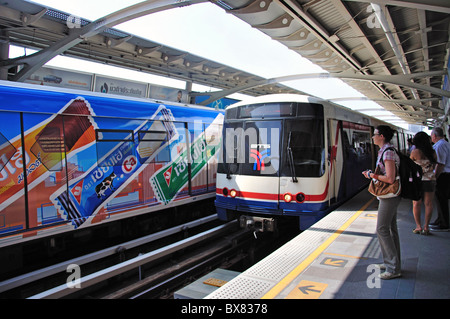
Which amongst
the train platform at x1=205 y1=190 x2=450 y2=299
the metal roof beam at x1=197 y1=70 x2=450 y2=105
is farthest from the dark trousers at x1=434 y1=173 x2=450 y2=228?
the metal roof beam at x1=197 y1=70 x2=450 y2=105

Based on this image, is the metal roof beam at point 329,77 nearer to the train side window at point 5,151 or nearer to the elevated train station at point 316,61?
the elevated train station at point 316,61

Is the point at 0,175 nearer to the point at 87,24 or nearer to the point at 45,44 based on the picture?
the point at 87,24

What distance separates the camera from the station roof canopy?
25.5 ft

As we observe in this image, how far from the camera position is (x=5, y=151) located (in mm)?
5020

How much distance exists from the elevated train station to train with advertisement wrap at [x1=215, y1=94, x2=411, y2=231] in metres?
0.64

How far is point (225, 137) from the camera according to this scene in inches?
289

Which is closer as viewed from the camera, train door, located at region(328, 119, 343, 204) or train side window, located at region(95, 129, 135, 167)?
train side window, located at region(95, 129, 135, 167)

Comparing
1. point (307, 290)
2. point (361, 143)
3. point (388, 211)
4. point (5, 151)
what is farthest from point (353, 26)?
point (5, 151)

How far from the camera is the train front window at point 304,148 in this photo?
21.4 feet

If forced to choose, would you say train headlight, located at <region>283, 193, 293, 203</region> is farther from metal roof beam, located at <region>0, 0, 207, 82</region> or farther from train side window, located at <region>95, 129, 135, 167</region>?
metal roof beam, located at <region>0, 0, 207, 82</region>

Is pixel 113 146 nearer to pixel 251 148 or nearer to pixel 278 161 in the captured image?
pixel 251 148

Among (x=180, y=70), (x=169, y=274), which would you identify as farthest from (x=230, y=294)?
(x=180, y=70)

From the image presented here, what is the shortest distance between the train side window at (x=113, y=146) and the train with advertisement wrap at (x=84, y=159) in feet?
0.06
